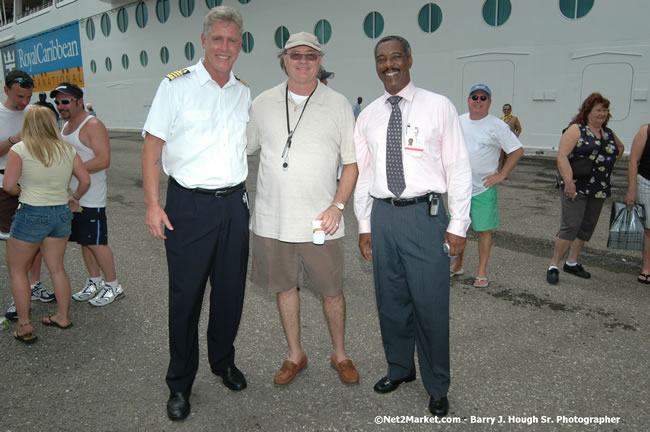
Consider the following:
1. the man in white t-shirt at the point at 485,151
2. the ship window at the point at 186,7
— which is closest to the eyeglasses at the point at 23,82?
the man in white t-shirt at the point at 485,151

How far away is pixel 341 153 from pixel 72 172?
2.28 metres

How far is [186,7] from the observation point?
29500 millimetres

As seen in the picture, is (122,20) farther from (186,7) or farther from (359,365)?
(359,365)

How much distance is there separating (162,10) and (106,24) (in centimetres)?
703

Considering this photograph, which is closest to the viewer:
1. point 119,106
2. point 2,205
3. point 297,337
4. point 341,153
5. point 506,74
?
Result: point 341,153

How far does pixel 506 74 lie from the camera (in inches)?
709

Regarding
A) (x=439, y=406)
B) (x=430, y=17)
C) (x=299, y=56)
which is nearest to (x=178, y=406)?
(x=439, y=406)

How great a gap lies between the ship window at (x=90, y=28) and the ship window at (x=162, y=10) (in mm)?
8434

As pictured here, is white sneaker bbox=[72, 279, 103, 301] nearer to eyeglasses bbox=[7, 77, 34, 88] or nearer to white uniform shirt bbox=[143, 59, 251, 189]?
eyeglasses bbox=[7, 77, 34, 88]

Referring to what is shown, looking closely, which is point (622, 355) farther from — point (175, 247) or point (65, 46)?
point (65, 46)

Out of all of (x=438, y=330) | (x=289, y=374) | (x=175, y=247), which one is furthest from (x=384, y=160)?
(x=289, y=374)

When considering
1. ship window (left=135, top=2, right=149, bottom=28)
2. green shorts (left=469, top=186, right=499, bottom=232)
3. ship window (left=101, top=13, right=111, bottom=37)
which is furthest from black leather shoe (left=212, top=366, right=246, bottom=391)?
ship window (left=101, top=13, right=111, bottom=37)

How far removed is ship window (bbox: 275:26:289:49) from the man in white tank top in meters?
22.1

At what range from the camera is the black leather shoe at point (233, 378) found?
3.12 m
